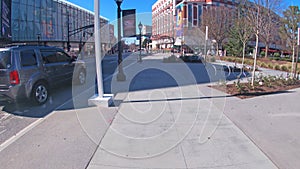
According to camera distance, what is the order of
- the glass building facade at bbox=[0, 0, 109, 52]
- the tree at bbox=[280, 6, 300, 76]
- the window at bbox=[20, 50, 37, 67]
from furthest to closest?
the glass building facade at bbox=[0, 0, 109, 52]
the tree at bbox=[280, 6, 300, 76]
the window at bbox=[20, 50, 37, 67]

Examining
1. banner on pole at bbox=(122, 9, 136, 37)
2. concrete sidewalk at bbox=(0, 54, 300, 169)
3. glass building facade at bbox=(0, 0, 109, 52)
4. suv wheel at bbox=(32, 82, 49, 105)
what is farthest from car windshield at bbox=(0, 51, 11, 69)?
glass building facade at bbox=(0, 0, 109, 52)

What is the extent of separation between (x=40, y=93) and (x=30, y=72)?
2.39 feet

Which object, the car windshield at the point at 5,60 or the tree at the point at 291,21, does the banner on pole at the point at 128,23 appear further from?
the tree at the point at 291,21

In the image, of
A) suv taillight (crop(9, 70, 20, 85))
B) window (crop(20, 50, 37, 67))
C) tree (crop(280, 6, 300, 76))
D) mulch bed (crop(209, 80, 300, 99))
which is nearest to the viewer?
suv taillight (crop(9, 70, 20, 85))

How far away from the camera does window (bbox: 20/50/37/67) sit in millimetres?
6000

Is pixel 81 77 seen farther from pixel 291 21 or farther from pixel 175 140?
pixel 291 21

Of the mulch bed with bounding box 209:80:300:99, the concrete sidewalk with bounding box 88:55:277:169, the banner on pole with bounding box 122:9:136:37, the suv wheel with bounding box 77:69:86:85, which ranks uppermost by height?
the banner on pole with bounding box 122:9:136:37

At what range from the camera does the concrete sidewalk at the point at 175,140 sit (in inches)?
130

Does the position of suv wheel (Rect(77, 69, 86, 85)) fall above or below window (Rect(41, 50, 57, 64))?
below

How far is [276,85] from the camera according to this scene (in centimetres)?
902

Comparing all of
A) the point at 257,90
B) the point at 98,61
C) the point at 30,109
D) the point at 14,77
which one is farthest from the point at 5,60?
the point at 257,90

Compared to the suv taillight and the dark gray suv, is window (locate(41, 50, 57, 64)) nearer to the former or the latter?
the dark gray suv

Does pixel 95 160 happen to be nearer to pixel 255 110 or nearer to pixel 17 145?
pixel 17 145

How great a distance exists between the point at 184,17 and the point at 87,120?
60463 mm
